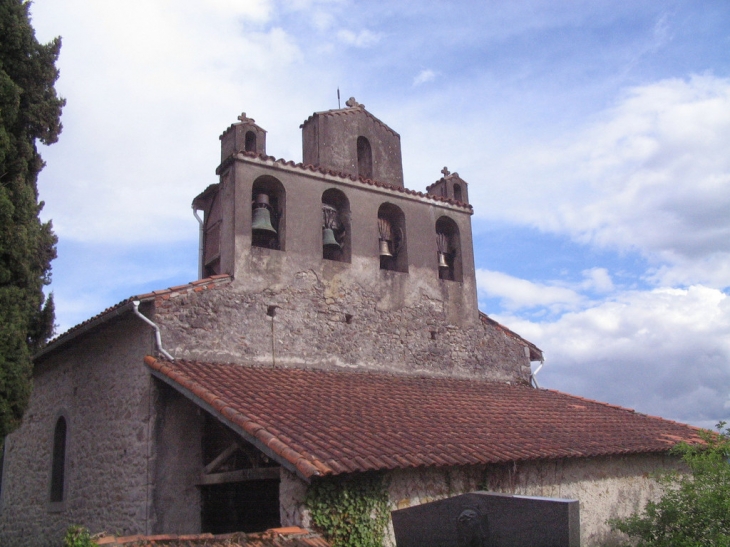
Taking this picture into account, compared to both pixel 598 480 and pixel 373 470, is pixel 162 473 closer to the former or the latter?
pixel 373 470

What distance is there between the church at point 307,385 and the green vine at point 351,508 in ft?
0.48

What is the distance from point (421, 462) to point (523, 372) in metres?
6.86

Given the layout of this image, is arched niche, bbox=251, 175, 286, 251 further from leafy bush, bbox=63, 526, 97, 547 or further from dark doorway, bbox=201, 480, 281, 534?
leafy bush, bbox=63, 526, 97, 547

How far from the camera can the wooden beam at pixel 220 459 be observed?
27.4ft

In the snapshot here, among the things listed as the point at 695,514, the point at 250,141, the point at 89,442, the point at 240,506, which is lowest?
the point at 695,514

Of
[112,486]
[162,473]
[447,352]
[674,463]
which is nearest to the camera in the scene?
[162,473]

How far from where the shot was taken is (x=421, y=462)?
725 centimetres

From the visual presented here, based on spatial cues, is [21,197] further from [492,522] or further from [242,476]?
[492,522]

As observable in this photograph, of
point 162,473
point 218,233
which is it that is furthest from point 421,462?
point 218,233

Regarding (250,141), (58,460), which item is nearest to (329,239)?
(250,141)

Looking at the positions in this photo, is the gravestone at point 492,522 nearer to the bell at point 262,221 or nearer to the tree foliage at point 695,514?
the tree foliage at point 695,514

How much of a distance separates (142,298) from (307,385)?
271 cm

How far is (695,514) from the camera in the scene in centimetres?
744

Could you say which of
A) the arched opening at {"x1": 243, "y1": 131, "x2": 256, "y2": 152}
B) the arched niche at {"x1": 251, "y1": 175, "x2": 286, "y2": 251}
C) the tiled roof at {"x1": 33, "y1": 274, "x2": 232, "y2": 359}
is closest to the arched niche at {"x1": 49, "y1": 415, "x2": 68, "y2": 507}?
the tiled roof at {"x1": 33, "y1": 274, "x2": 232, "y2": 359}
